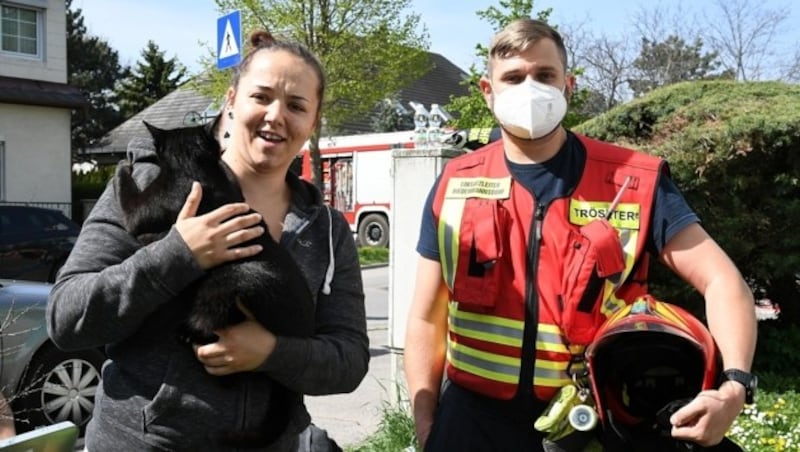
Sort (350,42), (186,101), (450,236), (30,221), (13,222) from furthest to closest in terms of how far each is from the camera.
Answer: (186,101), (350,42), (30,221), (13,222), (450,236)

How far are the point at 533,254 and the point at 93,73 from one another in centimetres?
5079

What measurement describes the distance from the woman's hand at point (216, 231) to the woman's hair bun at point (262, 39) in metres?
0.48

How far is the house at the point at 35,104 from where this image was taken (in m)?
21.8

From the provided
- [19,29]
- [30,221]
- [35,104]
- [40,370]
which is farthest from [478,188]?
[19,29]

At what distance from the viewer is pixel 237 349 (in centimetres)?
189

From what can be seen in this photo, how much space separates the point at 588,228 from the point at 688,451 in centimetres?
62

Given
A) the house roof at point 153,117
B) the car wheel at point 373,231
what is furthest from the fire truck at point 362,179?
the house roof at point 153,117

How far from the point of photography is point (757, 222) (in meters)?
5.72

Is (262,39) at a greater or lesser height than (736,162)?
greater

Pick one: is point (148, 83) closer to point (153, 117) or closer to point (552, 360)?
point (153, 117)

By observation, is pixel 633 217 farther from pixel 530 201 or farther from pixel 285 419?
pixel 285 419

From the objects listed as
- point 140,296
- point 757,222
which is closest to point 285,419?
point 140,296

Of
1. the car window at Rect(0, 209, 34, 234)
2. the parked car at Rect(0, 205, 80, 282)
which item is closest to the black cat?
the parked car at Rect(0, 205, 80, 282)

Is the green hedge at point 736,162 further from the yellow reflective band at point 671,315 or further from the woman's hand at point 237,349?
the woman's hand at point 237,349
